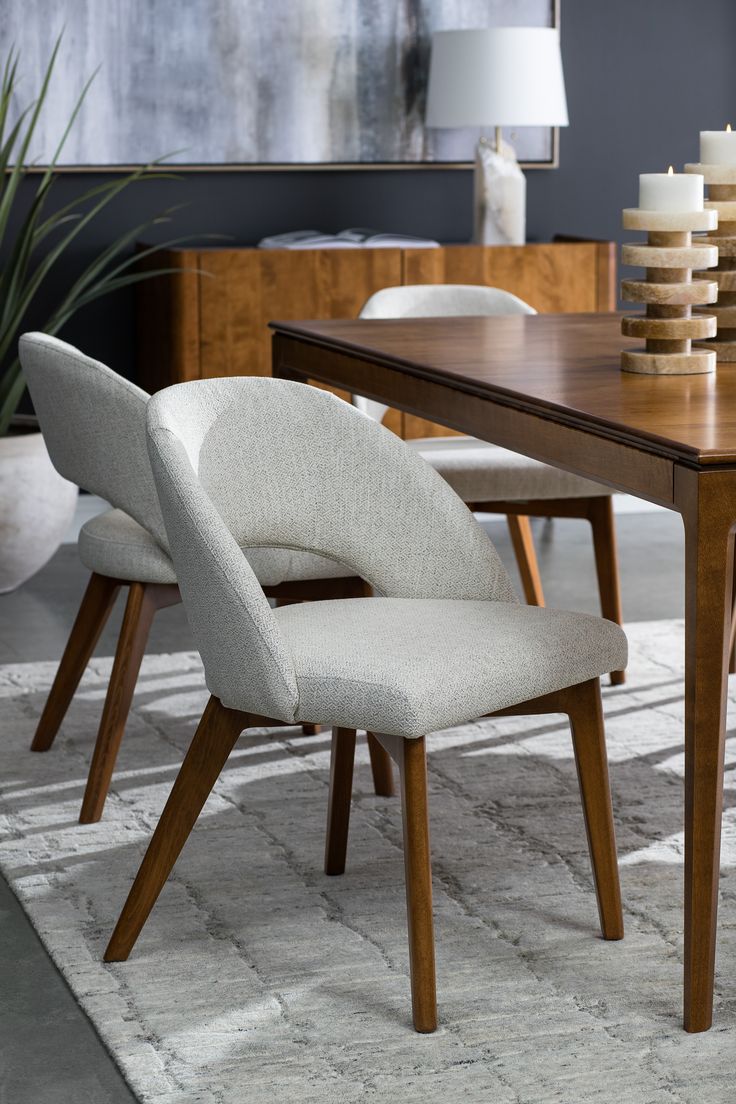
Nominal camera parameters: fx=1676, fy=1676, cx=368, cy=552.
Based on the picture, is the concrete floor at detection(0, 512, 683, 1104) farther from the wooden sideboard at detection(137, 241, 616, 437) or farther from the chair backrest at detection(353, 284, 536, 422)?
the chair backrest at detection(353, 284, 536, 422)

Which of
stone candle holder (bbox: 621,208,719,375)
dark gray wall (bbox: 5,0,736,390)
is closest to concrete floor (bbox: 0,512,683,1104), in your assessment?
dark gray wall (bbox: 5,0,736,390)

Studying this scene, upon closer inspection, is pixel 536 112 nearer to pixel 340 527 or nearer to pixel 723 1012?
pixel 340 527

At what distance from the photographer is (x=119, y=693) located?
107 inches

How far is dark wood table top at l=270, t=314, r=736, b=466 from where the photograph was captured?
1959mm

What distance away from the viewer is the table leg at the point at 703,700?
6.02 feet

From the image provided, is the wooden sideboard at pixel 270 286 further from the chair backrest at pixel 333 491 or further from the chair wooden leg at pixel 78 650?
the chair backrest at pixel 333 491

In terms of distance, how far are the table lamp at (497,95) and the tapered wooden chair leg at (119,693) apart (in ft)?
7.72

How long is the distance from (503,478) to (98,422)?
3.05 feet

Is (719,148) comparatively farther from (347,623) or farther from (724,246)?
(347,623)

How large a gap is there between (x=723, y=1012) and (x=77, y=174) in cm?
350

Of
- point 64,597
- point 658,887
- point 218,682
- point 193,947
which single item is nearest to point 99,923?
point 193,947

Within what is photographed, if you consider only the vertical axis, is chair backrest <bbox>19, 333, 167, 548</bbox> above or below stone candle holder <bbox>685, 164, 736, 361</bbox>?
below

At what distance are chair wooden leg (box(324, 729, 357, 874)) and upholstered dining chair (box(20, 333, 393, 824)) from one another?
0.29m

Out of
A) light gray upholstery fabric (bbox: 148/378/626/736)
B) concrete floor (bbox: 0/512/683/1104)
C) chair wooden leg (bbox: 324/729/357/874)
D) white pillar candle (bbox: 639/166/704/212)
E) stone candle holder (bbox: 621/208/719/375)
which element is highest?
white pillar candle (bbox: 639/166/704/212)
